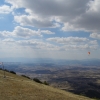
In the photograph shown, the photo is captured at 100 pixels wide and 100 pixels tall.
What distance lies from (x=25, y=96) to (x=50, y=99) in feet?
8.89

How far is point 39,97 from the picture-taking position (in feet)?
67.2

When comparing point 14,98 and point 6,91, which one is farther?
point 6,91

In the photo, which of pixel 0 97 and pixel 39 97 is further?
pixel 39 97

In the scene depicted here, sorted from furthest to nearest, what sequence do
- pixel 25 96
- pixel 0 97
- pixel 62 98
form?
pixel 62 98 → pixel 25 96 → pixel 0 97

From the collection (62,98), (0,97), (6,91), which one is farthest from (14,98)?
(62,98)

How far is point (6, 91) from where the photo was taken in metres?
21.4

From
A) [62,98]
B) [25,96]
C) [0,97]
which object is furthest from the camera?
[62,98]

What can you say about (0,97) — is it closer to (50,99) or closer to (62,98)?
(50,99)

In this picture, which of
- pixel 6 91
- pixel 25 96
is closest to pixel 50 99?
pixel 25 96

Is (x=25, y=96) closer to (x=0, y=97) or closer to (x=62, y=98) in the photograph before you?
(x=0, y=97)

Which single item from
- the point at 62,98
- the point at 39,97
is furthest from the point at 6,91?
the point at 62,98

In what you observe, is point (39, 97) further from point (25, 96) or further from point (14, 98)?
point (14, 98)

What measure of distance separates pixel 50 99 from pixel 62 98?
2.02 m

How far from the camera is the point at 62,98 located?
21.7 metres
